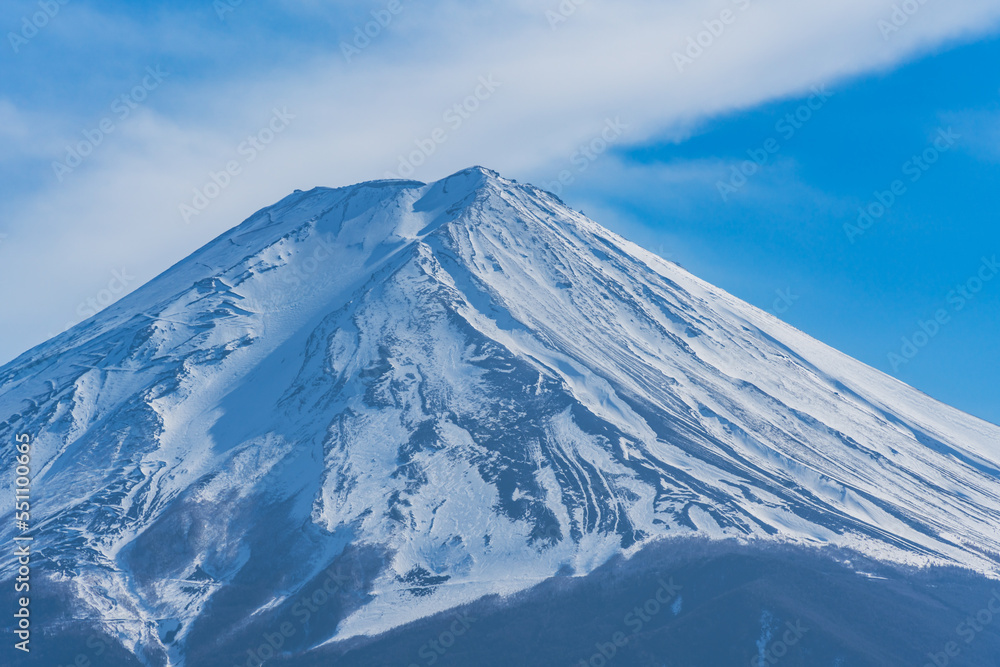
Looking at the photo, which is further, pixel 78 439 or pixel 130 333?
pixel 130 333

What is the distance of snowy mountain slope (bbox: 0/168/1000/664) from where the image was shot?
9350cm

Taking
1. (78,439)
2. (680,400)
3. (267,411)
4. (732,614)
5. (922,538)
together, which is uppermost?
(78,439)

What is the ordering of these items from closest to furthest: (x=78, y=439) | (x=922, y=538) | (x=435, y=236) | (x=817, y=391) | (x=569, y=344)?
(x=922, y=538), (x=78, y=439), (x=569, y=344), (x=817, y=391), (x=435, y=236)

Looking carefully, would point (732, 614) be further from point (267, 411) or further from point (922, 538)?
point (267, 411)

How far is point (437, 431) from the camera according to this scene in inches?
4291

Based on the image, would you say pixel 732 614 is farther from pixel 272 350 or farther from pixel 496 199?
pixel 496 199

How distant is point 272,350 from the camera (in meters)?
128

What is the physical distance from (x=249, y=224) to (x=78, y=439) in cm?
6408

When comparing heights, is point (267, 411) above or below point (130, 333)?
below

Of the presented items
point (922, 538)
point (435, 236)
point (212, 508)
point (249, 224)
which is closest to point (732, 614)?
point (922, 538)

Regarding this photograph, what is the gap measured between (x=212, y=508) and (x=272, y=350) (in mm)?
31006

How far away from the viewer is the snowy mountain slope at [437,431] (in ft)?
307

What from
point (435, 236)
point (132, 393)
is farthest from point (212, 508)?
point (435, 236)

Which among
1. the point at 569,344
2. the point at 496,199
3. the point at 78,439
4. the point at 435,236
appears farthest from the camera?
the point at 496,199
